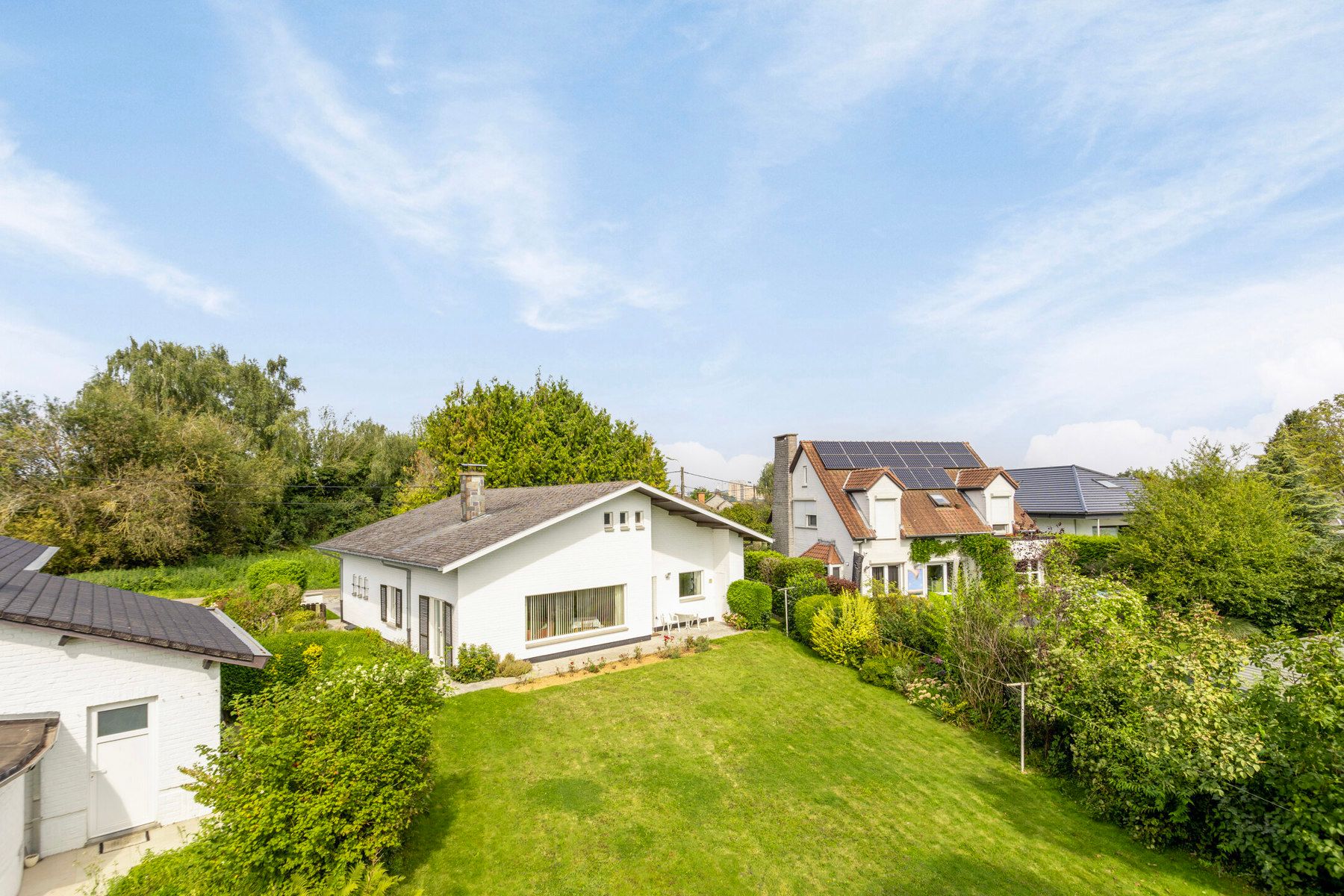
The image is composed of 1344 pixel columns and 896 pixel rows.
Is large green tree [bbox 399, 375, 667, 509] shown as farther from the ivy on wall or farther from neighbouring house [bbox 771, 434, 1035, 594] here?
the ivy on wall

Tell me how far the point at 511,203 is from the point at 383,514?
39266 millimetres

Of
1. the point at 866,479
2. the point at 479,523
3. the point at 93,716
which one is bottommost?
the point at 93,716

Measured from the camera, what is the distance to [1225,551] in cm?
2155

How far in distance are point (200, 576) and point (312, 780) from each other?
36759 mm

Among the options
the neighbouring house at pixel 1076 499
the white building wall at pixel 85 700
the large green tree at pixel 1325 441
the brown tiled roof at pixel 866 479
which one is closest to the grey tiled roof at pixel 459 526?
the white building wall at pixel 85 700

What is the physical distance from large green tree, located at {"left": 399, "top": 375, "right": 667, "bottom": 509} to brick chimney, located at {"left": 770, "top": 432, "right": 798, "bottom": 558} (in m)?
8.94

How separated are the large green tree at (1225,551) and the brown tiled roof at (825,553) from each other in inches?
427

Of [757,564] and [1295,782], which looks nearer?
[1295,782]

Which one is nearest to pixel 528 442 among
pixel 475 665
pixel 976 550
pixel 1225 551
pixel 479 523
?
pixel 479 523

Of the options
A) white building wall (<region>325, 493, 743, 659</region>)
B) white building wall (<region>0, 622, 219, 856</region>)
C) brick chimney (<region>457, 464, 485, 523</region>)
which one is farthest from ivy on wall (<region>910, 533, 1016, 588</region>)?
white building wall (<region>0, 622, 219, 856</region>)

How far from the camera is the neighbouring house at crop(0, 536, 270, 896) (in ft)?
26.2

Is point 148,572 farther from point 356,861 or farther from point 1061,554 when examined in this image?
point 1061,554

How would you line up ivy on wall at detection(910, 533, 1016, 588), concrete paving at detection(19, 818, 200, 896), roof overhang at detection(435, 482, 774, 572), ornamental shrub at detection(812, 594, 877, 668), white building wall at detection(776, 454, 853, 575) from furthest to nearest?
ivy on wall at detection(910, 533, 1016, 588), white building wall at detection(776, 454, 853, 575), ornamental shrub at detection(812, 594, 877, 668), roof overhang at detection(435, 482, 774, 572), concrete paving at detection(19, 818, 200, 896)

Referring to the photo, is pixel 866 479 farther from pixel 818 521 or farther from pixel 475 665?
pixel 475 665
